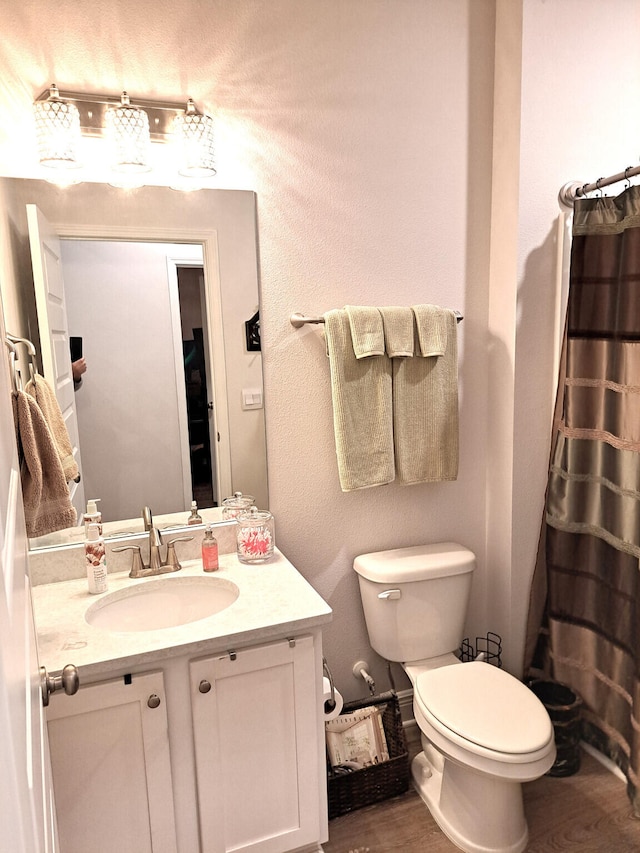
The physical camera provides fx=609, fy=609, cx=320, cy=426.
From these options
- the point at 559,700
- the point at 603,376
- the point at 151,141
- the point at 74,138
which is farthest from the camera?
the point at 559,700

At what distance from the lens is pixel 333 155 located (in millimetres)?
1896

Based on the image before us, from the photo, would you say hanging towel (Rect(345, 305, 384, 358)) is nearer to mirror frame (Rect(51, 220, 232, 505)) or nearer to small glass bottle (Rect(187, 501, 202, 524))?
mirror frame (Rect(51, 220, 232, 505))

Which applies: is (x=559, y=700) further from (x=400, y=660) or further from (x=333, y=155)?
(x=333, y=155)

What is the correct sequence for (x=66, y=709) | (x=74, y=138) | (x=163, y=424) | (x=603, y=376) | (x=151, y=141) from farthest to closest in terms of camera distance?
(x=603, y=376) → (x=163, y=424) → (x=151, y=141) → (x=74, y=138) → (x=66, y=709)

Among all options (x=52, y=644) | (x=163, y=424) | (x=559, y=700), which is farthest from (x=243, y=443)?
(x=559, y=700)

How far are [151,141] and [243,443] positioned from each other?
0.90m

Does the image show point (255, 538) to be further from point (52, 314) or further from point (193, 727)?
point (52, 314)

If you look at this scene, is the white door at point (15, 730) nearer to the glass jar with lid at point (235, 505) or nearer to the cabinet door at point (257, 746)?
the cabinet door at point (257, 746)

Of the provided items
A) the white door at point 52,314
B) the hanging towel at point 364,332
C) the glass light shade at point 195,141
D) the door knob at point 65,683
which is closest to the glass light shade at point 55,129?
the white door at point 52,314

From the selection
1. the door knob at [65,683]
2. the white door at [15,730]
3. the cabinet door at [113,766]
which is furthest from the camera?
the cabinet door at [113,766]

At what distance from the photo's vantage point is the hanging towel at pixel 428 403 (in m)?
1.96

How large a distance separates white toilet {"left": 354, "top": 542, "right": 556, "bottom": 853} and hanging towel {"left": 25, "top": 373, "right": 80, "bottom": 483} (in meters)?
0.97

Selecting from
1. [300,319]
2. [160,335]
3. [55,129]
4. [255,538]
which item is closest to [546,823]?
[255,538]

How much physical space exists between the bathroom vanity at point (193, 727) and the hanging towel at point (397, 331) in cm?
78
